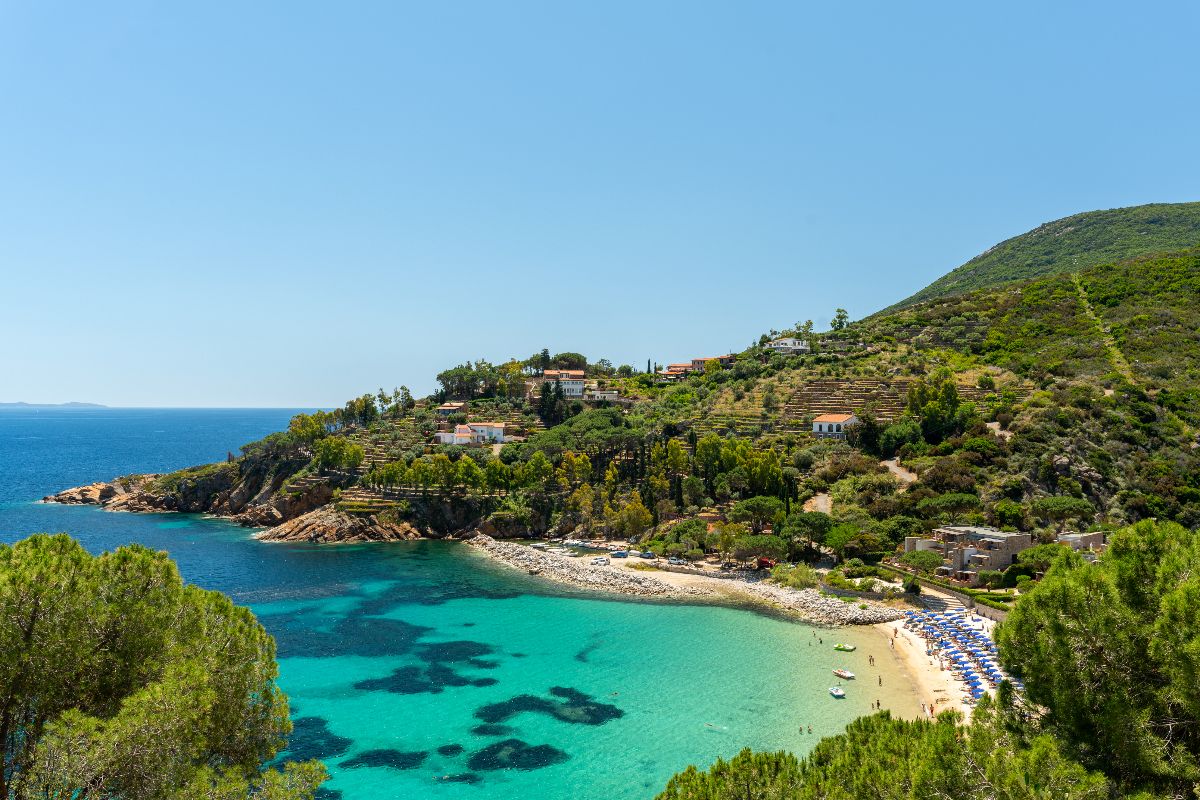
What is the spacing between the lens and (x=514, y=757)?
2844 cm

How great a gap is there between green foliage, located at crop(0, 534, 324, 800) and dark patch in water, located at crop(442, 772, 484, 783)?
41.2 feet

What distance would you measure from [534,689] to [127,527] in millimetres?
70619

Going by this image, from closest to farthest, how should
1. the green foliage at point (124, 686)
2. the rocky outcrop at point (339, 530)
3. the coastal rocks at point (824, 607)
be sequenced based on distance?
the green foliage at point (124, 686)
the coastal rocks at point (824, 607)
the rocky outcrop at point (339, 530)

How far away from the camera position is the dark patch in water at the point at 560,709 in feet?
106

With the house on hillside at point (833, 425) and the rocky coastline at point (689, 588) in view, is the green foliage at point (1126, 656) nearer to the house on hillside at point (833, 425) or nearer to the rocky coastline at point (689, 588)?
the rocky coastline at point (689, 588)

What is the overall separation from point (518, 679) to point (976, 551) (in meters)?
36.9

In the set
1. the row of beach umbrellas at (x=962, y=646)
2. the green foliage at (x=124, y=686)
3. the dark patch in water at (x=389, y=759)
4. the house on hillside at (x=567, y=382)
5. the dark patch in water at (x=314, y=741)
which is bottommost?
the dark patch in water at (x=389, y=759)

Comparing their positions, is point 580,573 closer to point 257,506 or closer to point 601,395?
point 257,506

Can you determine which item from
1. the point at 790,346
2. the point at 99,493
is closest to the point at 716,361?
the point at 790,346

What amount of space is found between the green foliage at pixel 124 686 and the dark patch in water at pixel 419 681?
2125cm

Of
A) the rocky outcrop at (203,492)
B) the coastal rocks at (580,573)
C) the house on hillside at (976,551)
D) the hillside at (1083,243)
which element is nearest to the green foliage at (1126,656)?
the house on hillside at (976,551)

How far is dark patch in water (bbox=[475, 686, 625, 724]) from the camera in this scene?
32.2m

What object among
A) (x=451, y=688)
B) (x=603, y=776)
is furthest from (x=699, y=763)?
(x=451, y=688)

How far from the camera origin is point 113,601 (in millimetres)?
13727
